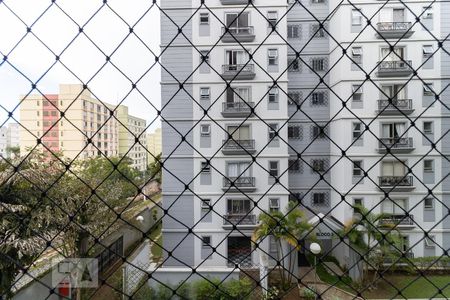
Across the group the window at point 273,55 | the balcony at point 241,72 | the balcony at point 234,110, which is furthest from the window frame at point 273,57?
the balcony at point 234,110

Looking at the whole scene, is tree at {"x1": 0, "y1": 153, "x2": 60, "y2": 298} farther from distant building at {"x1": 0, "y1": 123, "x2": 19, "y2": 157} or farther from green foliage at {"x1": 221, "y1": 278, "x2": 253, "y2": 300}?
green foliage at {"x1": 221, "y1": 278, "x2": 253, "y2": 300}

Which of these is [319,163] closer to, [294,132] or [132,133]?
[294,132]

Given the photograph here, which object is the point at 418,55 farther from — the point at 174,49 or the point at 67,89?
the point at 67,89

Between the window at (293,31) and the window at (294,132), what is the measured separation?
1.39 meters

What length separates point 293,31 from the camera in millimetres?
4719

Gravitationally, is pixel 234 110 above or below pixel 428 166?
above

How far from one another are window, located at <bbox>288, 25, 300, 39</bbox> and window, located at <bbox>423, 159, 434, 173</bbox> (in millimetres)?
2555

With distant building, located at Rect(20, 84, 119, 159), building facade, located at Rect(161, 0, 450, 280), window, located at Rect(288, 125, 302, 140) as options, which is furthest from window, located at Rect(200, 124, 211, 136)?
window, located at Rect(288, 125, 302, 140)

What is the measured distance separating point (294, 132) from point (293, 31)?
5.13ft

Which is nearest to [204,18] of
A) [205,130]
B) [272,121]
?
[205,130]

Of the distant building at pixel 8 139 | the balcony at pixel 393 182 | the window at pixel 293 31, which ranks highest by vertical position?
the window at pixel 293 31

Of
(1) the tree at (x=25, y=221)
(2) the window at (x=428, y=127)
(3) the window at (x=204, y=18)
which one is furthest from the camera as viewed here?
(2) the window at (x=428, y=127)

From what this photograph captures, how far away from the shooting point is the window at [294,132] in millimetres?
4625

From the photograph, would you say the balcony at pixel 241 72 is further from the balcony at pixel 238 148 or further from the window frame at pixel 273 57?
the balcony at pixel 238 148
